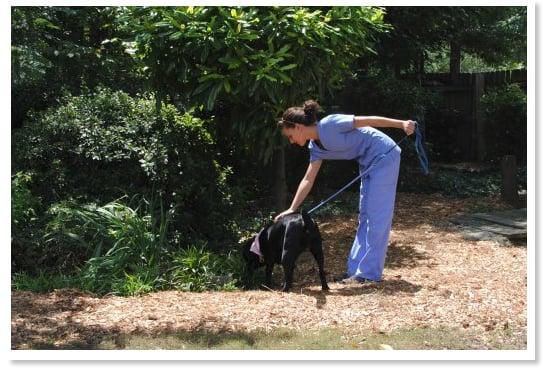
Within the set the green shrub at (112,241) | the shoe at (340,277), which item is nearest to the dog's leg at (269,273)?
the shoe at (340,277)

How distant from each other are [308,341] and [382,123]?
7.27ft

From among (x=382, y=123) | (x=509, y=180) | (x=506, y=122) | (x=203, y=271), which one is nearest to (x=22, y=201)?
(x=203, y=271)

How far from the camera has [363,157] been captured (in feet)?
21.8

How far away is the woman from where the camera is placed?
6.43m

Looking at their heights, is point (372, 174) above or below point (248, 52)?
below

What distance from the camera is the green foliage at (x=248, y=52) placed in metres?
6.88

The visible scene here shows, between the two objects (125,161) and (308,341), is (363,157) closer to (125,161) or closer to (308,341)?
(308,341)

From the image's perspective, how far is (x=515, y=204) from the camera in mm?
11281

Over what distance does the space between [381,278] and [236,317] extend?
180 centimetres

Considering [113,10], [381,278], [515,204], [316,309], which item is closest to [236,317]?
[316,309]

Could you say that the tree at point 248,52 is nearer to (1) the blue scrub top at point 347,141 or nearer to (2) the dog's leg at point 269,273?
(1) the blue scrub top at point 347,141

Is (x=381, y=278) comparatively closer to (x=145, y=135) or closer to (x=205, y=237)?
(x=205, y=237)

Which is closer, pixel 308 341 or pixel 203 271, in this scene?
pixel 308 341

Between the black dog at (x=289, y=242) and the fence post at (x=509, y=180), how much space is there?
18.9 ft
